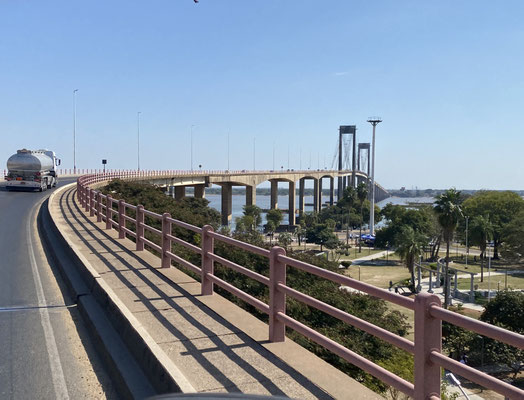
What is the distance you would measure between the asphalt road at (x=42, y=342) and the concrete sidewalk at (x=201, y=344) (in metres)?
0.54

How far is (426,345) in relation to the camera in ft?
12.4

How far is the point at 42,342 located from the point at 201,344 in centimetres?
248

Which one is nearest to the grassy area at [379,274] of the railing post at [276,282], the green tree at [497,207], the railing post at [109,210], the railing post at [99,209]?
the green tree at [497,207]

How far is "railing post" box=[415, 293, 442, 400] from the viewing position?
3.75 metres

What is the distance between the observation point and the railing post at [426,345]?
3.75 m

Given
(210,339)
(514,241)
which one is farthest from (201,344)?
(514,241)

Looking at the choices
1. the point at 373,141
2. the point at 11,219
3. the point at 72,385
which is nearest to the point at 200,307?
the point at 72,385

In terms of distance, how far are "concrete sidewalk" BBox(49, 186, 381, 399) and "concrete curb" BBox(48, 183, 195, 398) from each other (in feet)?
0.03

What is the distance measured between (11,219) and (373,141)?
4457 inches

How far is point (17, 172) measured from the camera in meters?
39.7

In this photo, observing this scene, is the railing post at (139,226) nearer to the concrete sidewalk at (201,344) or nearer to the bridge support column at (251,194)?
the concrete sidewalk at (201,344)

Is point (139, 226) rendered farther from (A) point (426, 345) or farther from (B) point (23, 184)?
(B) point (23, 184)

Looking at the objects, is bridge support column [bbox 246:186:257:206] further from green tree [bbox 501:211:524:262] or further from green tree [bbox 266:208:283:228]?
green tree [bbox 501:211:524:262]

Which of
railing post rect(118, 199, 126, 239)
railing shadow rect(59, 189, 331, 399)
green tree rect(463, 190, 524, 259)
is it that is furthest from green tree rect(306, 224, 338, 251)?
railing shadow rect(59, 189, 331, 399)
